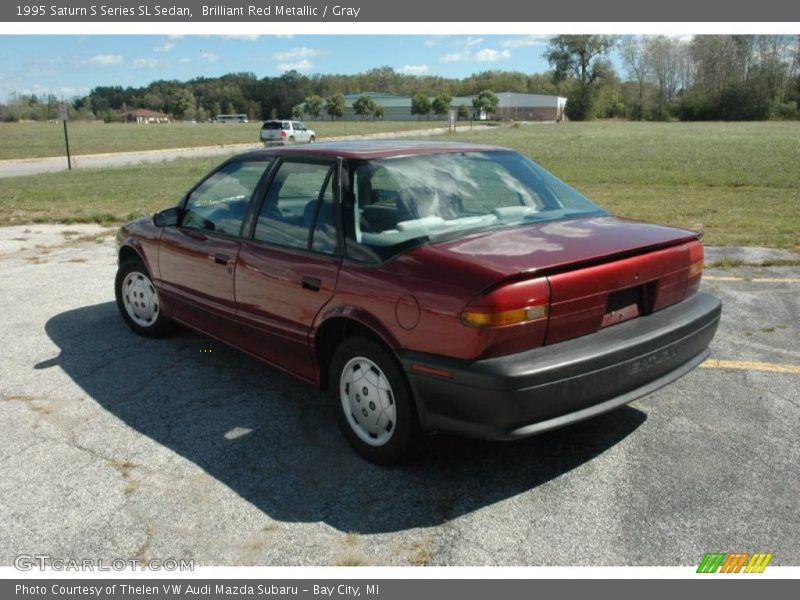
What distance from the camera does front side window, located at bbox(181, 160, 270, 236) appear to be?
14.6 feet

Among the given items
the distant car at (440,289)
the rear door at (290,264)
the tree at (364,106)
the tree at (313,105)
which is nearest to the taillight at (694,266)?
the distant car at (440,289)

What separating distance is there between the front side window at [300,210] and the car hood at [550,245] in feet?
2.40

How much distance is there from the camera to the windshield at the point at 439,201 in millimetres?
3527

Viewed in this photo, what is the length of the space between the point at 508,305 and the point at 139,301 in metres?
3.72

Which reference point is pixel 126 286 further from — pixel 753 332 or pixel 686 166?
pixel 686 166

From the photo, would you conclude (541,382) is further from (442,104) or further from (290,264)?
(442,104)

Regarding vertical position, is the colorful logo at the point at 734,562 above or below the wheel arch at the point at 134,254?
below

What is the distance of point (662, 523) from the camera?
296 cm

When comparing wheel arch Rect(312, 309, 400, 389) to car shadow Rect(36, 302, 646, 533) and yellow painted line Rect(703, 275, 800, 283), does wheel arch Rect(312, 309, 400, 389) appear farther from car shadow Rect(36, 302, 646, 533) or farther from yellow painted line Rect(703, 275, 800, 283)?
yellow painted line Rect(703, 275, 800, 283)

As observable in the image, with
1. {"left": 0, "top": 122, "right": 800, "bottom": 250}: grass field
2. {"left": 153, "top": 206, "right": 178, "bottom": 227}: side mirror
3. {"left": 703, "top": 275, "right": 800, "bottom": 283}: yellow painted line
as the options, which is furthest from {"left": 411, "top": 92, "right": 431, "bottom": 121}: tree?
{"left": 153, "top": 206, "right": 178, "bottom": 227}: side mirror

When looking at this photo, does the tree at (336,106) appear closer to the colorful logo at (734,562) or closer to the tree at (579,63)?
the tree at (579,63)

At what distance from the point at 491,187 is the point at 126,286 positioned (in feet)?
10.8

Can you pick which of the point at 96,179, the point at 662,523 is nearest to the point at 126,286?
the point at 662,523

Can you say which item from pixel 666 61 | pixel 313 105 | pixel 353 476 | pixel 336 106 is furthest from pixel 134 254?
pixel 666 61
